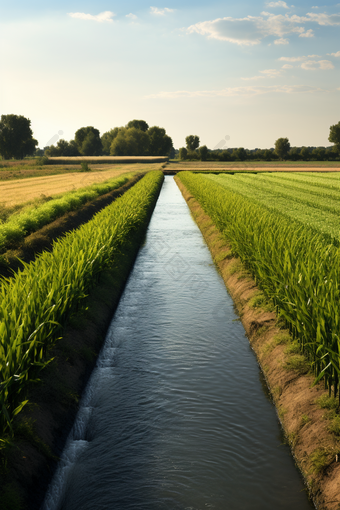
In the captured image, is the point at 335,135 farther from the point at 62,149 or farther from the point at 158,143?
the point at 62,149

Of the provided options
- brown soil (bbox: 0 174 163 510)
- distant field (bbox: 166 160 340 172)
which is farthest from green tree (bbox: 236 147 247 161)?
brown soil (bbox: 0 174 163 510)

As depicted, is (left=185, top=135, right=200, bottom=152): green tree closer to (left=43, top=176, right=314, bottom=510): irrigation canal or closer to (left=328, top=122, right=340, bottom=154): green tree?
(left=328, top=122, right=340, bottom=154): green tree

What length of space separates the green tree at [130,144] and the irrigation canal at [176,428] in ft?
407

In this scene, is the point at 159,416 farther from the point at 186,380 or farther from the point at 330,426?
the point at 330,426

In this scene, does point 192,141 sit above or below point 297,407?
above

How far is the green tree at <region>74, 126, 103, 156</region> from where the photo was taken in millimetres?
129250

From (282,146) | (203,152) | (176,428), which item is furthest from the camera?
(282,146)

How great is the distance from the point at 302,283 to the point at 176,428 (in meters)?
2.46

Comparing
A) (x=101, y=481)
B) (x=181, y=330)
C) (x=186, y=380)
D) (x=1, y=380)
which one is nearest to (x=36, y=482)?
(x=101, y=481)

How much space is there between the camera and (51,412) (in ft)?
15.9

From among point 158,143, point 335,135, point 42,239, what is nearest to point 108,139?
point 158,143

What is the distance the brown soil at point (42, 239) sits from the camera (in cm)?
1013

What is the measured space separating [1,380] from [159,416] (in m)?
2.03

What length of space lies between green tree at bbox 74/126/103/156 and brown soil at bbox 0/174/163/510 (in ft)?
418
